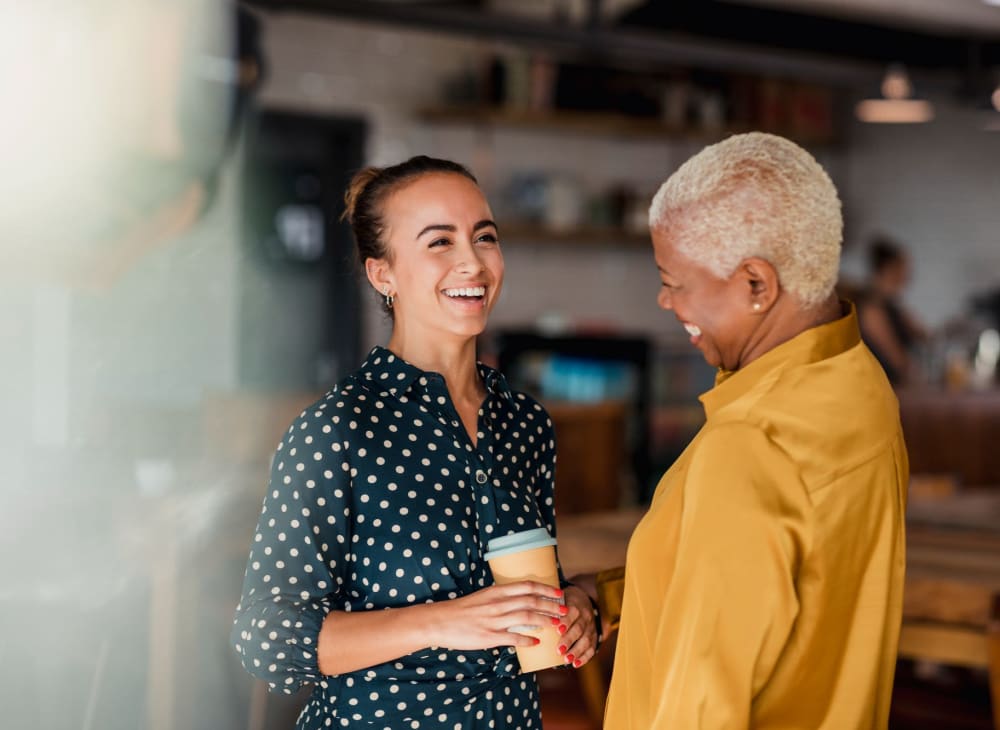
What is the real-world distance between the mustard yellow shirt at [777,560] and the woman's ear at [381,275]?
0.44 metres

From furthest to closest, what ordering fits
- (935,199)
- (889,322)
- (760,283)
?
(935,199) → (889,322) → (760,283)

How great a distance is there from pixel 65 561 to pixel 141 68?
4.26 feet

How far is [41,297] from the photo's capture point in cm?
248

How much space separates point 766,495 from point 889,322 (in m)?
5.62

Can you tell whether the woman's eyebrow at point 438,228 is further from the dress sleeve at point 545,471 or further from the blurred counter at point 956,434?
the blurred counter at point 956,434

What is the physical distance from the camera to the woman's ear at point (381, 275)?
4.62 ft

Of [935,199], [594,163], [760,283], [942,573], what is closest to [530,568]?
[760,283]

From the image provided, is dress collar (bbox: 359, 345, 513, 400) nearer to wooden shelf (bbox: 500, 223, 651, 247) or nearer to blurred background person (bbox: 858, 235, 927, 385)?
blurred background person (bbox: 858, 235, 927, 385)

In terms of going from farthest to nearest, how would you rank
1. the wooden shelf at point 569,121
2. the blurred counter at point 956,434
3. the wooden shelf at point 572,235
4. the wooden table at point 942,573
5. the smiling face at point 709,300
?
the wooden shelf at point 572,235
the wooden shelf at point 569,121
the blurred counter at point 956,434
the wooden table at point 942,573
the smiling face at point 709,300

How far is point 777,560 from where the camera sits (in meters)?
1.06

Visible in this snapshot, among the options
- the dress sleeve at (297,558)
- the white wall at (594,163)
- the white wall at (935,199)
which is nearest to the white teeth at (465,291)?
the dress sleeve at (297,558)

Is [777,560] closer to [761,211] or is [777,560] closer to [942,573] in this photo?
[761,211]

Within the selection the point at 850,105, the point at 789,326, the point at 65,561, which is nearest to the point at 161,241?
the point at 65,561

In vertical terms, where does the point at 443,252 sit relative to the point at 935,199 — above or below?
below
